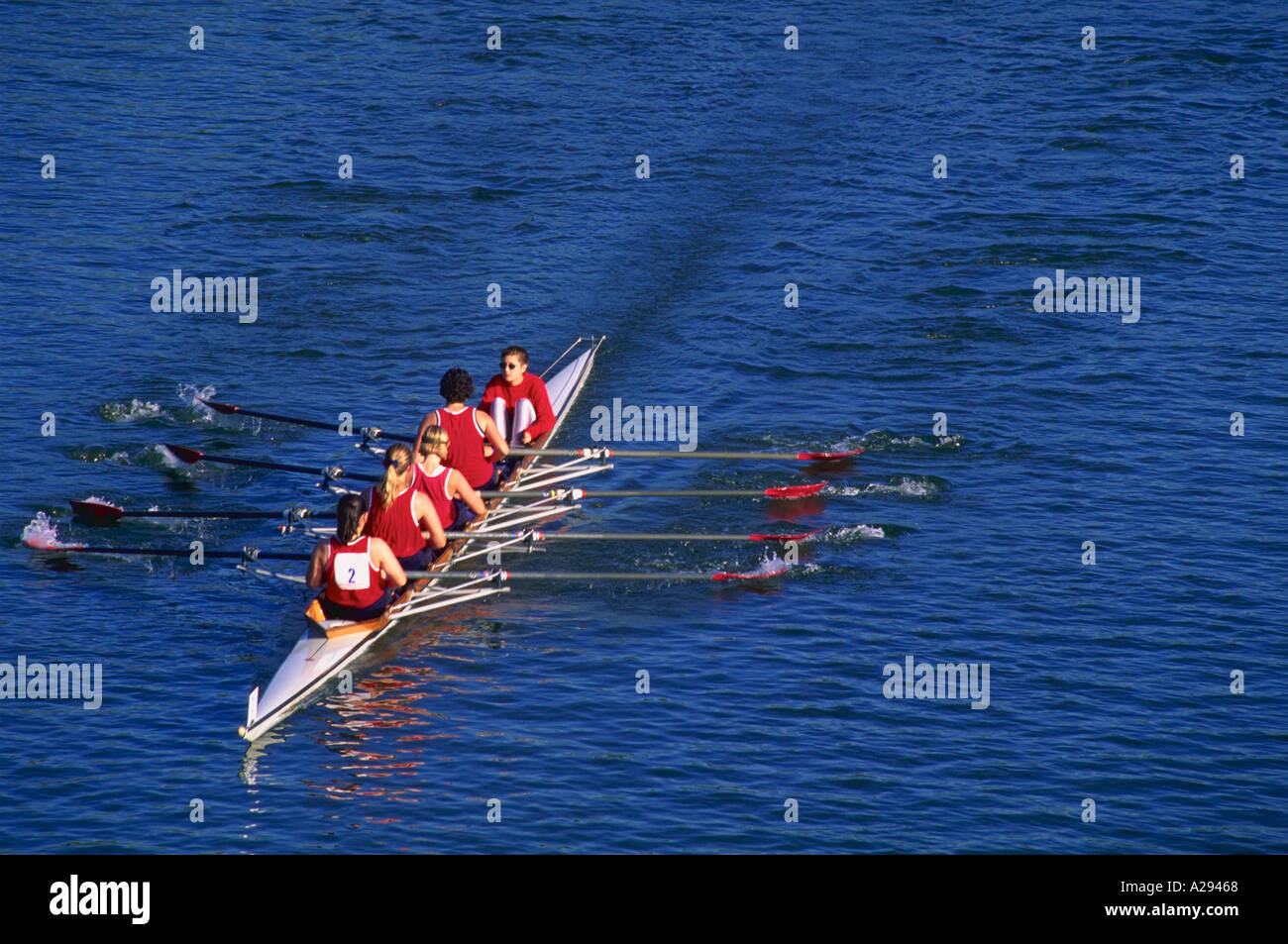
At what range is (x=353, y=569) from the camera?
15234 mm

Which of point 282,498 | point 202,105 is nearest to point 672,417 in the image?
point 282,498

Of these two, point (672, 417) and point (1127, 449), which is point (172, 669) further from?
point (1127, 449)

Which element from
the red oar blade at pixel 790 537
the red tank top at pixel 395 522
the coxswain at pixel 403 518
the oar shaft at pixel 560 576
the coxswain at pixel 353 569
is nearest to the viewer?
the coxswain at pixel 353 569

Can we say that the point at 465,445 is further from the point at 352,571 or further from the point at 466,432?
the point at 352,571

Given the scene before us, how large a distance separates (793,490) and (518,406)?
3.99 m

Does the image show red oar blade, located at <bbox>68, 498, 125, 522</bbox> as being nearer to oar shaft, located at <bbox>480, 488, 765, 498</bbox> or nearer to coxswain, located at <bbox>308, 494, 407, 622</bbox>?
coxswain, located at <bbox>308, 494, 407, 622</bbox>

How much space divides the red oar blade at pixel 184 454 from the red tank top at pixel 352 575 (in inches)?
228

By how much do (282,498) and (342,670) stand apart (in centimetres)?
550

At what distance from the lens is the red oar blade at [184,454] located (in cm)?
2030

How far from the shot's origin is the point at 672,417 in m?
23.3

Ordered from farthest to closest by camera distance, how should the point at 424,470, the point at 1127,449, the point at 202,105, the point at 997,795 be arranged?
the point at 202,105
the point at 1127,449
the point at 424,470
the point at 997,795

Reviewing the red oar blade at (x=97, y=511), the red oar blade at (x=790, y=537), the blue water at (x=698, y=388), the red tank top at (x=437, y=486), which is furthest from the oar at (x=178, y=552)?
the red oar blade at (x=790, y=537)

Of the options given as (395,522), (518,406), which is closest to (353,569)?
(395,522)

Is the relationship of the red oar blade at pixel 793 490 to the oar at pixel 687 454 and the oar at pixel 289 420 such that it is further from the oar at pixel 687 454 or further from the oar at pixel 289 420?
the oar at pixel 289 420
